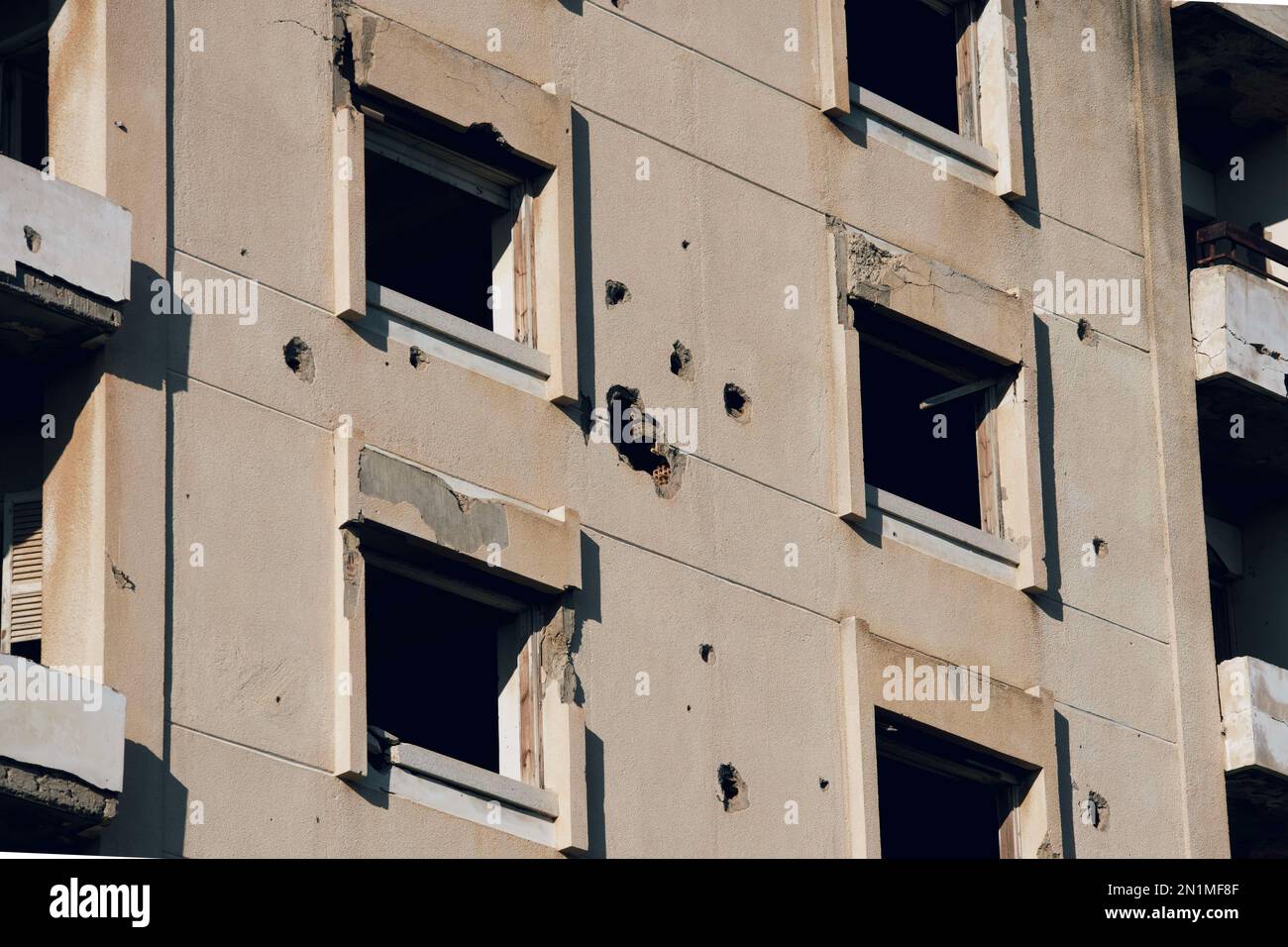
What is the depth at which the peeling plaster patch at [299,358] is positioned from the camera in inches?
613

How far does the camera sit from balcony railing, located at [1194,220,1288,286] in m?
21.3

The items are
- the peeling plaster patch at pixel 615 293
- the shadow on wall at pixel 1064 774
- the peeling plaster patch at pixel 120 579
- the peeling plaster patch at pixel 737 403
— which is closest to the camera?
the peeling plaster patch at pixel 120 579

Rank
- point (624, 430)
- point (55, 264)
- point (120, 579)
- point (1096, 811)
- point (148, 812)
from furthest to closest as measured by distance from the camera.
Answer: point (1096, 811) → point (624, 430) → point (55, 264) → point (120, 579) → point (148, 812)

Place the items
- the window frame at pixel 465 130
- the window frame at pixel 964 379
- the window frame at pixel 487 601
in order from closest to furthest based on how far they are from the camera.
Answer: the window frame at pixel 487 601
the window frame at pixel 465 130
the window frame at pixel 964 379

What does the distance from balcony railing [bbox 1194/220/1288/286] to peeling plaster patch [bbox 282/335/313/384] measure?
844 cm

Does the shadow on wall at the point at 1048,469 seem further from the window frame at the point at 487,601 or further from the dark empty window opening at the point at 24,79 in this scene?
the dark empty window opening at the point at 24,79

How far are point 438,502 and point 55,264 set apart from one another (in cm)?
269

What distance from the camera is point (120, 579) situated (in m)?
14.2

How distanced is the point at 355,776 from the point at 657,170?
494cm

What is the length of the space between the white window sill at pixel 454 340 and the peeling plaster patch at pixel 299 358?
17.2 inches

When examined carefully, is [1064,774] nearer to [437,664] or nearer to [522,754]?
[437,664]

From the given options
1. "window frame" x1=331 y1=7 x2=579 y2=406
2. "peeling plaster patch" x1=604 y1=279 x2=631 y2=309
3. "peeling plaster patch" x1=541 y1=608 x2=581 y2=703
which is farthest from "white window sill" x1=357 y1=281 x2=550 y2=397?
"peeling plaster patch" x1=541 y1=608 x2=581 y2=703

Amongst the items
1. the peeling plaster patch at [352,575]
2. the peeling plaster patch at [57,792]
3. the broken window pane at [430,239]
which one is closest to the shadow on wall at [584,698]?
the peeling plaster patch at [352,575]

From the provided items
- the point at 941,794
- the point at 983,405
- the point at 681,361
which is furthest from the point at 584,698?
the point at 983,405
